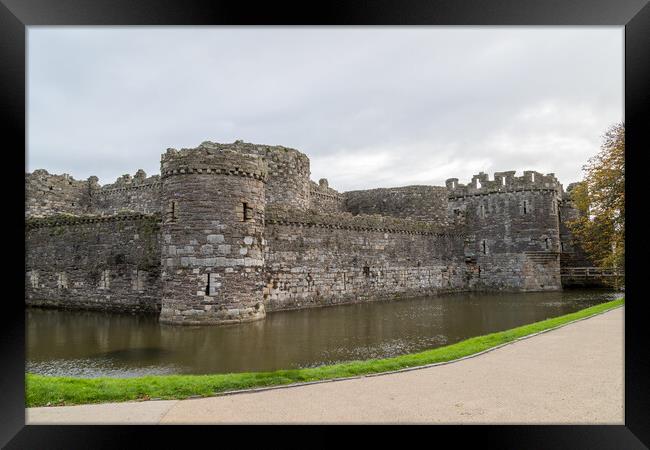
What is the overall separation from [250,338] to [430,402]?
6821 mm

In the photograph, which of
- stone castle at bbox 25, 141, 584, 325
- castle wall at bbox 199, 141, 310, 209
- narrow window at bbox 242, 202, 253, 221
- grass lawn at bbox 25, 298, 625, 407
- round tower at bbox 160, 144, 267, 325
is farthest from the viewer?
castle wall at bbox 199, 141, 310, 209

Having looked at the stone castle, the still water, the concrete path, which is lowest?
the still water

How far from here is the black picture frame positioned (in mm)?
3756

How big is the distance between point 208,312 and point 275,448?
10215mm

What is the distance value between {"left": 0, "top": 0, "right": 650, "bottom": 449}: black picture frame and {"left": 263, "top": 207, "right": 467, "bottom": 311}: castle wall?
42.0 ft

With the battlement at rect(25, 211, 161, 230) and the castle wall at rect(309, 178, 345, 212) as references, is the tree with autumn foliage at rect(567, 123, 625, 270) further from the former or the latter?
the battlement at rect(25, 211, 161, 230)

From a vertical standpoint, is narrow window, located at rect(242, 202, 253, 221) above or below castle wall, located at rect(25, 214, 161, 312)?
above

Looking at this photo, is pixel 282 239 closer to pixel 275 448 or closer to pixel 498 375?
pixel 498 375

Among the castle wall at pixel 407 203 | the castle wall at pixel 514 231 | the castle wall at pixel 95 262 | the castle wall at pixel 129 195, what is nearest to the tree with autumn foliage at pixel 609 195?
the castle wall at pixel 514 231

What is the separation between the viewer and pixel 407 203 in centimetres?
3131

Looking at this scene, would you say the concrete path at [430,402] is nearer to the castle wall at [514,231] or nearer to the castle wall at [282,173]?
the castle wall at [282,173]

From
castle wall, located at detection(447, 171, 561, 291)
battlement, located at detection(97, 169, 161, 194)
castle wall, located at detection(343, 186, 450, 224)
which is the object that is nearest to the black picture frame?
battlement, located at detection(97, 169, 161, 194)

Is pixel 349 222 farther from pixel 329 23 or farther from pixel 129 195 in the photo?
pixel 329 23

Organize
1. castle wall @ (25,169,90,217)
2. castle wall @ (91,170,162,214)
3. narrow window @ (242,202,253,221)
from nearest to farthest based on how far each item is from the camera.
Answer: narrow window @ (242,202,253,221) → castle wall @ (25,169,90,217) → castle wall @ (91,170,162,214)
